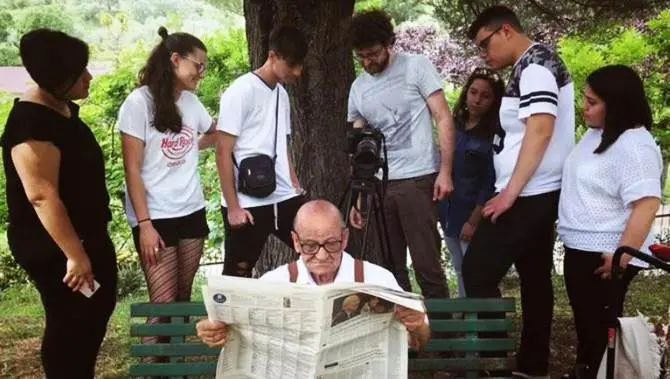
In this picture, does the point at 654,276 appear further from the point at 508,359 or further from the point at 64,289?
the point at 64,289

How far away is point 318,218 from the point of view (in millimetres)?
2369

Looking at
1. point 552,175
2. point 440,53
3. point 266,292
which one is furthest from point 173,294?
point 440,53

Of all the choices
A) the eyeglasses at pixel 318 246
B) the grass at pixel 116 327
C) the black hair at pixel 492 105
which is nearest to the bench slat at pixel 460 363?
the eyeglasses at pixel 318 246

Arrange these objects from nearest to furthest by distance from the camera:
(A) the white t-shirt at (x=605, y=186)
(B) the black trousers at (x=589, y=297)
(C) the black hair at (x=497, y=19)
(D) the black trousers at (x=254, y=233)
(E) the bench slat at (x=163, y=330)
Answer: (E) the bench slat at (x=163, y=330) < (A) the white t-shirt at (x=605, y=186) < (B) the black trousers at (x=589, y=297) < (C) the black hair at (x=497, y=19) < (D) the black trousers at (x=254, y=233)

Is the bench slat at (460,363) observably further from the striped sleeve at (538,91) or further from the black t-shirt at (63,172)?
the black t-shirt at (63,172)

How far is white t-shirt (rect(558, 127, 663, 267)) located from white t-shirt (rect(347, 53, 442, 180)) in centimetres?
88

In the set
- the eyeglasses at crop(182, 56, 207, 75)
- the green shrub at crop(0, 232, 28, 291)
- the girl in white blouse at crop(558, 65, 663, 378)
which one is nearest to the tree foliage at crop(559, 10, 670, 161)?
the girl in white blouse at crop(558, 65, 663, 378)

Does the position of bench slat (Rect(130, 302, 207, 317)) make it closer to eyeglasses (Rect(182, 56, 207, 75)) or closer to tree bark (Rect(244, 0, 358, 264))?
eyeglasses (Rect(182, 56, 207, 75))

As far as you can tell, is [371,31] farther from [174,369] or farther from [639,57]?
[639,57]

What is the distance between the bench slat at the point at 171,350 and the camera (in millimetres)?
2445

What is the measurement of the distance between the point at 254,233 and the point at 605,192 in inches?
56.6

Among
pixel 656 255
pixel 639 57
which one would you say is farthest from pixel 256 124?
pixel 639 57

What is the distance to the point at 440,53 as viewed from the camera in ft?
32.5

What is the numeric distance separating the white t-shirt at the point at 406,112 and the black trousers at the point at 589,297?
93 cm
